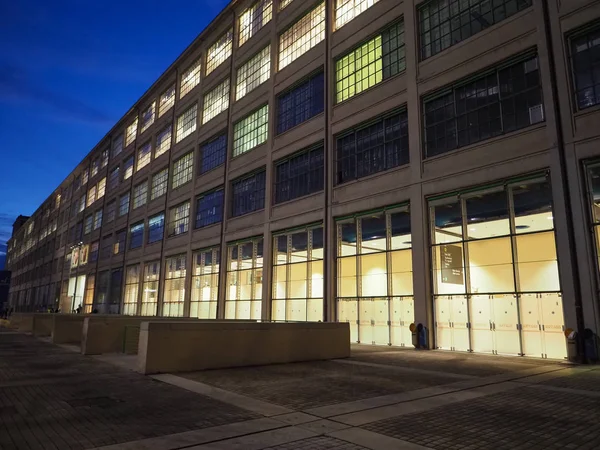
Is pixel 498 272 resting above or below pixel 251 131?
below

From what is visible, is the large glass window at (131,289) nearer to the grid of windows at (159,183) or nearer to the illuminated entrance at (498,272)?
the grid of windows at (159,183)

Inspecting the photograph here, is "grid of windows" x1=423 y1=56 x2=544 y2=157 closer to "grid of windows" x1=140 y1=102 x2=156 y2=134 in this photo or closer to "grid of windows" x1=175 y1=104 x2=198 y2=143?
"grid of windows" x1=175 y1=104 x2=198 y2=143

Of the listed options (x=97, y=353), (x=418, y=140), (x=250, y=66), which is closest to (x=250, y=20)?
(x=250, y=66)

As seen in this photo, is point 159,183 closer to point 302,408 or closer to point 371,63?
point 371,63

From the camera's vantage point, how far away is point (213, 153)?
37.5 meters

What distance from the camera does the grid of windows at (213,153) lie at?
119 ft

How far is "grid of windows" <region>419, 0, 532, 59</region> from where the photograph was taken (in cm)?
1856

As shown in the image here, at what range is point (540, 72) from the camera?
1664cm

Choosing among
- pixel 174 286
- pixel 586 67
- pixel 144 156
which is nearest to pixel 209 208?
pixel 174 286

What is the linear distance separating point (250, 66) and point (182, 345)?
91.1 feet

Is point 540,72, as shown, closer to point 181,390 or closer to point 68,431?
point 181,390

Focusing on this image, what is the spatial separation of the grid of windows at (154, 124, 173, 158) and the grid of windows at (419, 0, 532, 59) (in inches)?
1194

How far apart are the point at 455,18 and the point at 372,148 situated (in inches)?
276

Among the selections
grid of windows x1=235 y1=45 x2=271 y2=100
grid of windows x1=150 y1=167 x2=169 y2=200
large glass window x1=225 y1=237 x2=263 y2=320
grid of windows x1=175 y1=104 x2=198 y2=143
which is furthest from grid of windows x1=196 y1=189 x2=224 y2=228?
grid of windows x1=235 y1=45 x2=271 y2=100
